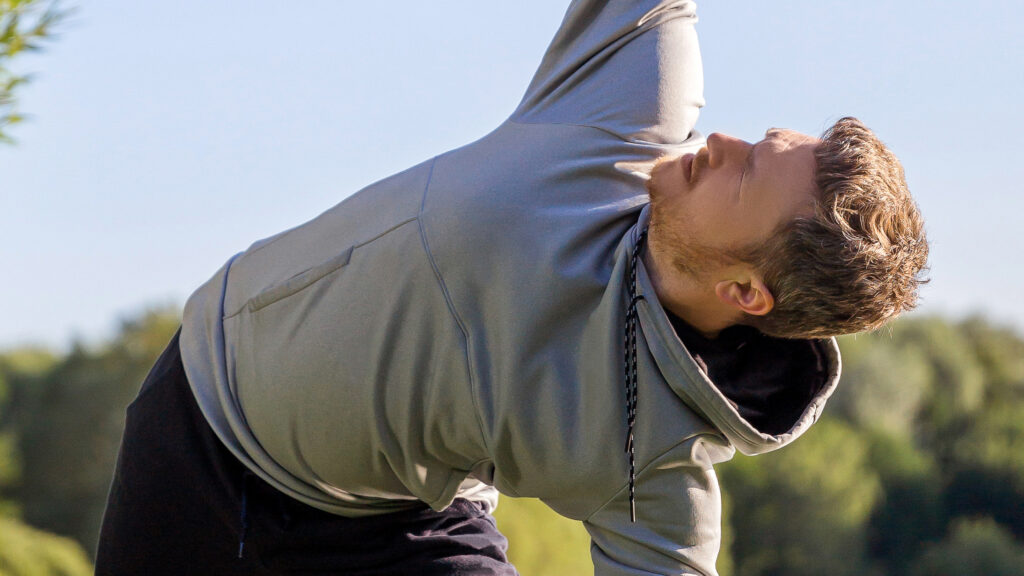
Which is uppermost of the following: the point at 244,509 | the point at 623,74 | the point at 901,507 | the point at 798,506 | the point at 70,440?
the point at 623,74

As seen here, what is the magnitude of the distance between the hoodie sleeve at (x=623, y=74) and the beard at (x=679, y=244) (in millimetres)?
175

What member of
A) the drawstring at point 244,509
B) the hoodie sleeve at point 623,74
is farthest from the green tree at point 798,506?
the hoodie sleeve at point 623,74

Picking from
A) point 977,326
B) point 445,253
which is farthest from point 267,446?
point 977,326

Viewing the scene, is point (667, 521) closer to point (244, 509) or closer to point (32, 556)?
point (244, 509)

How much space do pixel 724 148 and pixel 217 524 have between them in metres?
1.11

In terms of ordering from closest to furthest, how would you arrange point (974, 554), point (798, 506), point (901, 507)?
point (798, 506) < point (974, 554) < point (901, 507)

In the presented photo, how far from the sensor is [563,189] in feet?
5.79

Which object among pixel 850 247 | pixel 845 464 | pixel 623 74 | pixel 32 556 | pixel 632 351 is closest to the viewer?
pixel 850 247

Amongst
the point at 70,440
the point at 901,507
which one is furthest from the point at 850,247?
the point at 901,507

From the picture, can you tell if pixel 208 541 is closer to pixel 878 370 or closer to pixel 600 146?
pixel 600 146

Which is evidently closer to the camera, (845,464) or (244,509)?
(244,509)

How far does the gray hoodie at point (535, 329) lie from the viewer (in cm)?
172

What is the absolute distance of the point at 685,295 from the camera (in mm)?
1696

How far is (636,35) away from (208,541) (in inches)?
45.1
